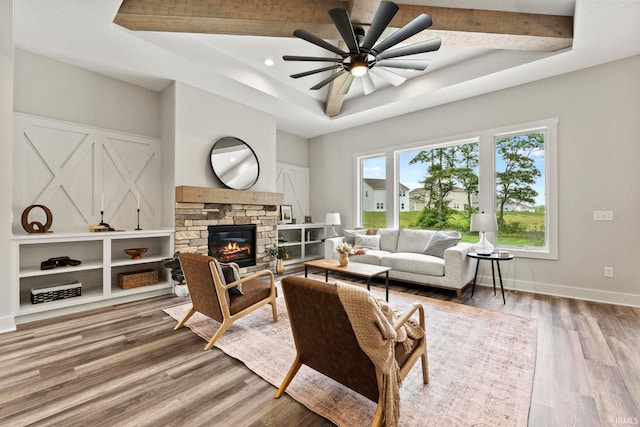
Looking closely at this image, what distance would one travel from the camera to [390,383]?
147 centimetres

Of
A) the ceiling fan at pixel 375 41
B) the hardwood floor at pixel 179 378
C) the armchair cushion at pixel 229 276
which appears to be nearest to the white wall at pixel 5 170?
the hardwood floor at pixel 179 378

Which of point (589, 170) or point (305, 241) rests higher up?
point (589, 170)

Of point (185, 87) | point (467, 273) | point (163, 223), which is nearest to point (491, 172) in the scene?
point (467, 273)

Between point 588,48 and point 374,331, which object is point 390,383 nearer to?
point 374,331

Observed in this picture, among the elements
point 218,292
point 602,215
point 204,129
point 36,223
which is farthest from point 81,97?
point 602,215

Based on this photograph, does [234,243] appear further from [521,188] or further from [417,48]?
[521,188]

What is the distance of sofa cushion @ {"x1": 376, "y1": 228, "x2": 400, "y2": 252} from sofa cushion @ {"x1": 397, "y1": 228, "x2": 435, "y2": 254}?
0.08m

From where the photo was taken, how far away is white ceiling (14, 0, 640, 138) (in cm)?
286

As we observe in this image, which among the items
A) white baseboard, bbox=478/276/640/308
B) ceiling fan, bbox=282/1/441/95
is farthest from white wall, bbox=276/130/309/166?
white baseboard, bbox=478/276/640/308

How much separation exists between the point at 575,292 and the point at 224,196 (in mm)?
5346

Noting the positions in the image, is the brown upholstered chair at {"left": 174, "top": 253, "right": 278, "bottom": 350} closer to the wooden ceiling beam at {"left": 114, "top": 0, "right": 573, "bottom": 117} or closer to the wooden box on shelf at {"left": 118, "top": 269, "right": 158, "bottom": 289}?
the wooden box on shelf at {"left": 118, "top": 269, "right": 158, "bottom": 289}

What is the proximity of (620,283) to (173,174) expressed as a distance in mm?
6309

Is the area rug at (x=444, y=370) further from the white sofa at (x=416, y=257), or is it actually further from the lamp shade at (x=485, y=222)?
the lamp shade at (x=485, y=222)

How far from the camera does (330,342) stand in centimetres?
163
